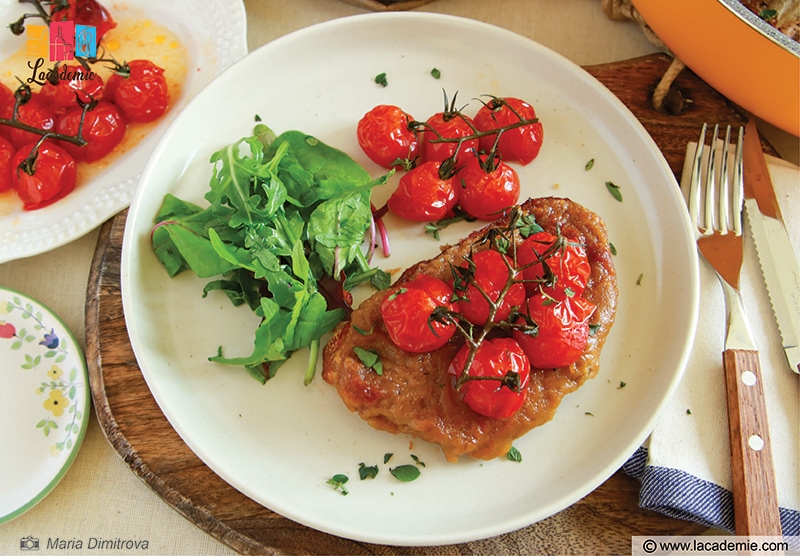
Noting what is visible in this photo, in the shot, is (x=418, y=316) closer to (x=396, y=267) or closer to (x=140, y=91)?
(x=396, y=267)

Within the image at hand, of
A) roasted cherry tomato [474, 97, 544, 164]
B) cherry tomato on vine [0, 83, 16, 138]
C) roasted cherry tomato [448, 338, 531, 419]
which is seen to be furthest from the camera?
cherry tomato on vine [0, 83, 16, 138]

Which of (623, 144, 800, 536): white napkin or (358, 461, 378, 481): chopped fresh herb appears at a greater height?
(623, 144, 800, 536): white napkin

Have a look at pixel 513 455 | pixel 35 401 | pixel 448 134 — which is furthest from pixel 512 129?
pixel 35 401

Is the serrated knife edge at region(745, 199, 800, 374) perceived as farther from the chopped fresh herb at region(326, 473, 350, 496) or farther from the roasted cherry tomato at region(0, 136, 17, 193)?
the roasted cherry tomato at region(0, 136, 17, 193)

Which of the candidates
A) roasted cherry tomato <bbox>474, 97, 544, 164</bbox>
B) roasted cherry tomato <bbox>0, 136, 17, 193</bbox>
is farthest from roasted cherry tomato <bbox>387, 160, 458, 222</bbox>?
roasted cherry tomato <bbox>0, 136, 17, 193</bbox>

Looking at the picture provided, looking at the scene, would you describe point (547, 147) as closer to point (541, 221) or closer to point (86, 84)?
point (541, 221)

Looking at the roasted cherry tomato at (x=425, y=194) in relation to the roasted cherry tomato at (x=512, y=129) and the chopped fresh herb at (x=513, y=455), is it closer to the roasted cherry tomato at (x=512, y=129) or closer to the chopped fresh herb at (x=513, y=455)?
the roasted cherry tomato at (x=512, y=129)

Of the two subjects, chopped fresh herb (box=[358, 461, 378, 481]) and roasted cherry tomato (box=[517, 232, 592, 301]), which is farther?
chopped fresh herb (box=[358, 461, 378, 481])

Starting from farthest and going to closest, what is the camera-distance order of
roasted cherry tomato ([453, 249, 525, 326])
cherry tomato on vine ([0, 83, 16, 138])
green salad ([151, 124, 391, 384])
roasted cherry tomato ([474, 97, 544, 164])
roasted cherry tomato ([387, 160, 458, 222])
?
cherry tomato on vine ([0, 83, 16, 138]) → roasted cherry tomato ([474, 97, 544, 164]) → roasted cherry tomato ([387, 160, 458, 222]) → green salad ([151, 124, 391, 384]) → roasted cherry tomato ([453, 249, 525, 326])
